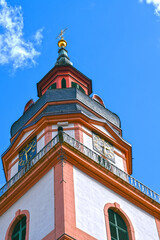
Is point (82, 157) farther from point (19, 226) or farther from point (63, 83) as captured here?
point (63, 83)

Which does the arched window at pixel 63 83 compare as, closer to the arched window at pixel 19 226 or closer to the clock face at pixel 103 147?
the clock face at pixel 103 147

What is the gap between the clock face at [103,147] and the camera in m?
30.4

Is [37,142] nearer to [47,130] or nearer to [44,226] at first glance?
[47,130]

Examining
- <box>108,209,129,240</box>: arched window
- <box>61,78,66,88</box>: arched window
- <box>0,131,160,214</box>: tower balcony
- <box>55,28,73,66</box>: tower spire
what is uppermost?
<box>55,28,73,66</box>: tower spire

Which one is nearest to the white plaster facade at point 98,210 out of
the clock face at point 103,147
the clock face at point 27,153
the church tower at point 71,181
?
the church tower at point 71,181

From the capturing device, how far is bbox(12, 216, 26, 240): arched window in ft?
81.2

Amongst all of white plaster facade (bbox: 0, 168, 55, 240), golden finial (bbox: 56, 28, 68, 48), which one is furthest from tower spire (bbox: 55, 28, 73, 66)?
white plaster facade (bbox: 0, 168, 55, 240)

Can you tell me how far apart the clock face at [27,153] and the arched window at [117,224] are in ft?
19.9

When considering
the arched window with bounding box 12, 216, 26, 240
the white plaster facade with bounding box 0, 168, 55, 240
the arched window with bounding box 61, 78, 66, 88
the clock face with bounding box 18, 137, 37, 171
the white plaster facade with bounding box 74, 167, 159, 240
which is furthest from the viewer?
the arched window with bounding box 61, 78, 66, 88

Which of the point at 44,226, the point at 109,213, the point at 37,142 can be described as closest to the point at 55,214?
the point at 44,226

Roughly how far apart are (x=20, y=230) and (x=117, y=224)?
419 centimetres

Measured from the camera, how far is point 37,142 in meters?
30.7

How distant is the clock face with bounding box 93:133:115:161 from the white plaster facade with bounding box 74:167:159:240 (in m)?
4.05

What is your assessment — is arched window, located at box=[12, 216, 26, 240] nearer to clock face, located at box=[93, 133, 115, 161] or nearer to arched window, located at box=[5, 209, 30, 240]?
arched window, located at box=[5, 209, 30, 240]
